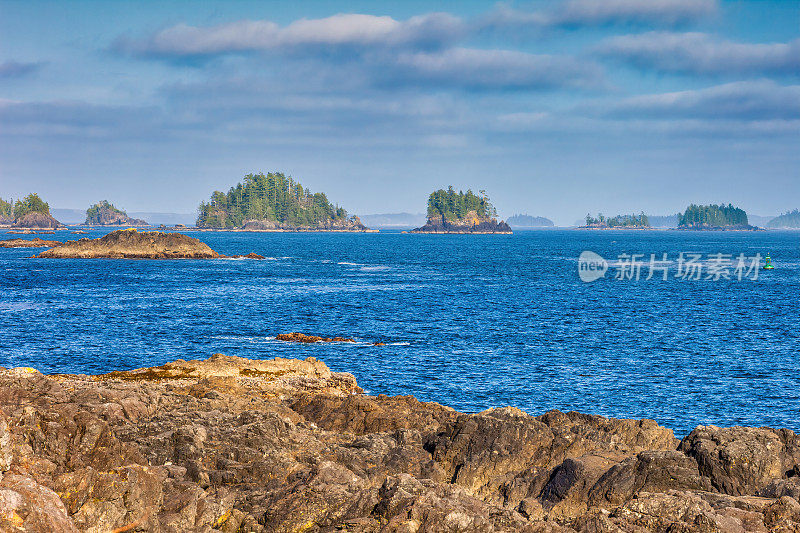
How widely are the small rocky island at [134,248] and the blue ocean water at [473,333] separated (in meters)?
40.8

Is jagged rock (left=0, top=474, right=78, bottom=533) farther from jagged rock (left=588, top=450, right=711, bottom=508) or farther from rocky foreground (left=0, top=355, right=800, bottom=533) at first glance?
jagged rock (left=588, top=450, right=711, bottom=508)

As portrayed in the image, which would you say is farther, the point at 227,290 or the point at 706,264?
the point at 706,264

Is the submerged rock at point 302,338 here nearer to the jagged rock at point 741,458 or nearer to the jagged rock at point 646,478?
the jagged rock at point 741,458

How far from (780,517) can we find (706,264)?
15467 cm

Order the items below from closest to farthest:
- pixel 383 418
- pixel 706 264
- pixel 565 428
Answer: pixel 565 428, pixel 383 418, pixel 706 264

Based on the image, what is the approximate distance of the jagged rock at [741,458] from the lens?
1827 centimetres

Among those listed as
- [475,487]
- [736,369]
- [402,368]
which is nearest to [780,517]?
[475,487]

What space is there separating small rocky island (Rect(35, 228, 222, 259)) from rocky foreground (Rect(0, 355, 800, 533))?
5212 inches

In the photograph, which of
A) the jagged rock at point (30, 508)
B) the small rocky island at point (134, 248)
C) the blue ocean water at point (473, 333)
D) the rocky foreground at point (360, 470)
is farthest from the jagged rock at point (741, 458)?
the small rocky island at point (134, 248)

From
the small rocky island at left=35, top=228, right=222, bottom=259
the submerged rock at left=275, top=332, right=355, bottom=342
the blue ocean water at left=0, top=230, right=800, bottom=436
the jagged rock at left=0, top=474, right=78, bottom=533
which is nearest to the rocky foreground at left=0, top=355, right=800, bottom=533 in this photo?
A: the jagged rock at left=0, top=474, right=78, bottom=533

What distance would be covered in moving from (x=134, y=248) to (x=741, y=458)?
151 meters

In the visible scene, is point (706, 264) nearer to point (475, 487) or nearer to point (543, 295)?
point (543, 295)

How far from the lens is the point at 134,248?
15300cm

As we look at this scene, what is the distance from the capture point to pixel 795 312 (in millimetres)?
72812
